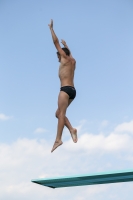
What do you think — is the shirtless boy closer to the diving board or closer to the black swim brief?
the black swim brief

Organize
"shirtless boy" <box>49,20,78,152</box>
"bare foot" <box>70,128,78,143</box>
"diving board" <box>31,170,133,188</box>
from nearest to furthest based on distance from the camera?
"diving board" <box>31,170,133,188</box> < "shirtless boy" <box>49,20,78,152</box> < "bare foot" <box>70,128,78,143</box>

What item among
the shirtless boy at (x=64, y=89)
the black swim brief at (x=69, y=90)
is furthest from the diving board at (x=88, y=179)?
the black swim brief at (x=69, y=90)

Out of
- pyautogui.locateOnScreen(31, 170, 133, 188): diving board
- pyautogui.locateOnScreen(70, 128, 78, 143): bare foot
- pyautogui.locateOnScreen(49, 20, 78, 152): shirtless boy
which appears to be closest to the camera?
pyautogui.locateOnScreen(31, 170, 133, 188): diving board

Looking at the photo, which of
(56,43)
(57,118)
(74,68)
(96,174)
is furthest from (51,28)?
(96,174)

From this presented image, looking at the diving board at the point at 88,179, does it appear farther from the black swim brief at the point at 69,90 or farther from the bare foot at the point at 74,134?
the black swim brief at the point at 69,90

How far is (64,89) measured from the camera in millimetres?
9500

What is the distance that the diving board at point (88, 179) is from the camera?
8913 mm

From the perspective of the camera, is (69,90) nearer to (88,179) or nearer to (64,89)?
(64,89)

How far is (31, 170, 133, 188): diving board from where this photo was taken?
8.91 meters

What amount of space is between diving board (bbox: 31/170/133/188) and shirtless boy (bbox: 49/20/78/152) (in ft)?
2.74

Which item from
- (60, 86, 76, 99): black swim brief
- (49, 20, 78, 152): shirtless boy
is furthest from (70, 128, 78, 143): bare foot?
(60, 86, 76, 99): black swim brief

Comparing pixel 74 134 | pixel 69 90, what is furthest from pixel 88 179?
pixel 69 90

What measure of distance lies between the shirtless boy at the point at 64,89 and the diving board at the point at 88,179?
84 cm

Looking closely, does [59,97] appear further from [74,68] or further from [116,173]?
[116,173]
